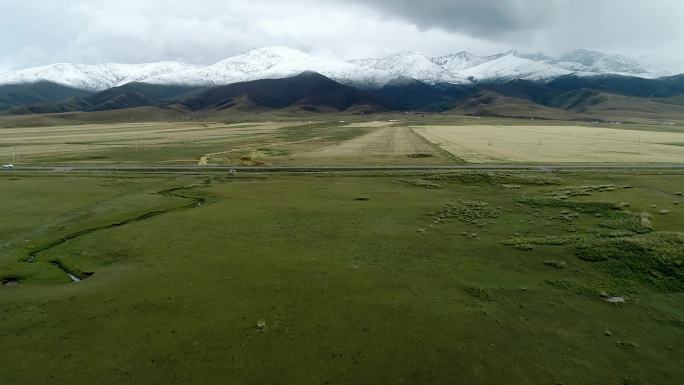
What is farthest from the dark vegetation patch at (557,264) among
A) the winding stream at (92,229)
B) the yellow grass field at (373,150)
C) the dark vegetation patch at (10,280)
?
the yellow grass field at (373,150)

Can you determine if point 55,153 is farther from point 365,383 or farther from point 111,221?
point 365,383

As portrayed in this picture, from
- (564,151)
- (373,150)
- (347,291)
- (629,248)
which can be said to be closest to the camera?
(347,291)

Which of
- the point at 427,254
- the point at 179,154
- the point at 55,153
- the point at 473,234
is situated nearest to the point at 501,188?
the point at 473,234

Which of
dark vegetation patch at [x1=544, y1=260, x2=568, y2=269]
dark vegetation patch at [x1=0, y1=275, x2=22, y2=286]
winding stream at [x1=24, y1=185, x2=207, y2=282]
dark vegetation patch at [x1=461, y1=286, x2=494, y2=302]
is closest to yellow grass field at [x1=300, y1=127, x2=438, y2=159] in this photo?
winding stream at [x1=24, y1=185, x2=207, y2=282]

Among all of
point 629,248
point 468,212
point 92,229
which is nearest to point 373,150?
point 468,212

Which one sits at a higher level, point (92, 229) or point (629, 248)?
point (629, 248)

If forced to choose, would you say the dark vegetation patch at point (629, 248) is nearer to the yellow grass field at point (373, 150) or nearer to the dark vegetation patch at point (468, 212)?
the dark vegetation patch at point (468, 212)

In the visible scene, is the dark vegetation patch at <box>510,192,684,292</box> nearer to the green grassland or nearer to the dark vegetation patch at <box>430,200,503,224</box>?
the green grassland

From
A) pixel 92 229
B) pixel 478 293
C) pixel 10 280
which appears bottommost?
pixel 478 293

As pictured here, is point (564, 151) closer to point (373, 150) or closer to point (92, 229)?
point (373, 150)
